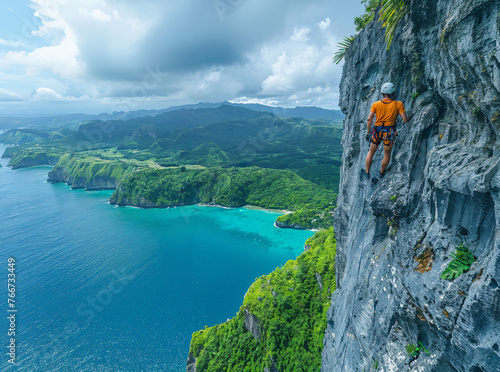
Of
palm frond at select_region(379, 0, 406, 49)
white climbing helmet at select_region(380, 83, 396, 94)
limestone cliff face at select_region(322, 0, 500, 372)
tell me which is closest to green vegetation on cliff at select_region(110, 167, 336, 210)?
limestone cliff face at select_region(322, 0, 500, 372)

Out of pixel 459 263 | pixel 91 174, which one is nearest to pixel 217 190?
pixel 91 174

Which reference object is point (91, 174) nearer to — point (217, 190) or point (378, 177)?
point (217, 190)

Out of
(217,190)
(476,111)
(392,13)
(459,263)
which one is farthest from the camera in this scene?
(217,190)

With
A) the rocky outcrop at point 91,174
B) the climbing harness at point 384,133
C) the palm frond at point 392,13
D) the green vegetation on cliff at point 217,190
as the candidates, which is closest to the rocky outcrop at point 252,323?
the climbing harness at point 384,133

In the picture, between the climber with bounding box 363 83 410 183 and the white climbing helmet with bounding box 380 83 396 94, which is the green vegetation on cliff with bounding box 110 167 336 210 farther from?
the white climbing helmet with bounding box 380 83 396 94

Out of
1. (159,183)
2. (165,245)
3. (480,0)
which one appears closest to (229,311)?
(165,245)

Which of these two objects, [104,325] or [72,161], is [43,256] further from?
[72,161]
